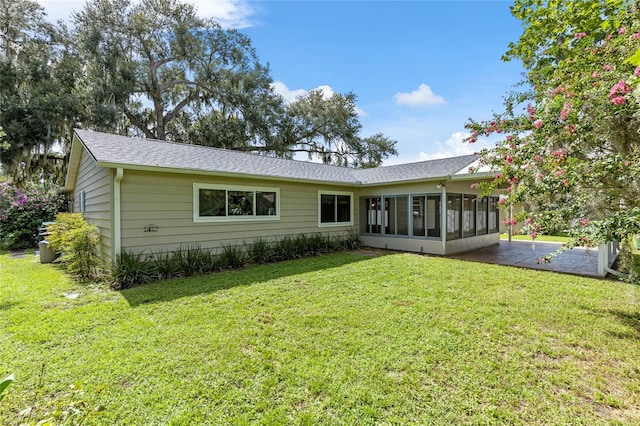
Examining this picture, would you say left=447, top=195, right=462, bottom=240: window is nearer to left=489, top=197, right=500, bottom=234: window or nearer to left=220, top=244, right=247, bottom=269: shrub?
left=489, top=197, right=500, bottom=234: window

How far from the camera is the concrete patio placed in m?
7.34

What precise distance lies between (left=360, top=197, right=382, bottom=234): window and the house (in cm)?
4

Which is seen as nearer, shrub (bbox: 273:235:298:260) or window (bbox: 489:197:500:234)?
shrub (bbox: 273:235:298:260)

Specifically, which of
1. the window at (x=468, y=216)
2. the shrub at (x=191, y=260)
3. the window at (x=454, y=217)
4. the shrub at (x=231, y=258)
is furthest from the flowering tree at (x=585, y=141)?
the shrub at (x=191, y=260)

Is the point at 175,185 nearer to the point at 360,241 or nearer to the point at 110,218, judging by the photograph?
the point at 110,218

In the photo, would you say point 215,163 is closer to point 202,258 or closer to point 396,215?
point 202,258

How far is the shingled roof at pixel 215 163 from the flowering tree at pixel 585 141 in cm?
415

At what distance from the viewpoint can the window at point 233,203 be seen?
7.51 metres

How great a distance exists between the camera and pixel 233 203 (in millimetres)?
8078

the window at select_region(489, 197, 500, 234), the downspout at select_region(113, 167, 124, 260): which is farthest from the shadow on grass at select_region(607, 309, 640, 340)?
the downspout at select_region(113, 167, 124, 260)

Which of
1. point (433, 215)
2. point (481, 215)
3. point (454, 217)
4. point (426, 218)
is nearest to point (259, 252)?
point (426, 218)

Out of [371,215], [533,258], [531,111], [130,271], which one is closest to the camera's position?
[531,111]

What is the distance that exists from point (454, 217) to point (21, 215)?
51.2 feet

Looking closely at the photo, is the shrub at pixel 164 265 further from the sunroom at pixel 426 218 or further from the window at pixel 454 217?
the window at pixel 454 217
